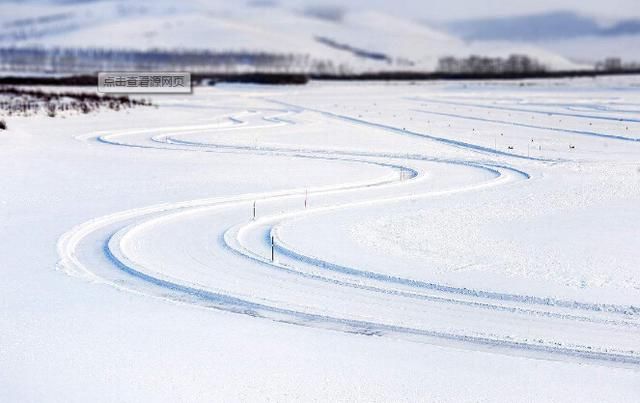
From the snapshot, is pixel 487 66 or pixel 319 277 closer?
pixel 319 277

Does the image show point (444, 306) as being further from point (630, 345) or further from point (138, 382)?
point (138, 382)

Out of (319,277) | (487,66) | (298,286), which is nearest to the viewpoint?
(298,286)

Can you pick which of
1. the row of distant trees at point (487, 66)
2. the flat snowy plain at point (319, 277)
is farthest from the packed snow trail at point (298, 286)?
the row of distant trees at point (487, 66)

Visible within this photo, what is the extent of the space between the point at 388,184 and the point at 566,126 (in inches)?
675

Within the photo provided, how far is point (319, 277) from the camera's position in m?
11.0

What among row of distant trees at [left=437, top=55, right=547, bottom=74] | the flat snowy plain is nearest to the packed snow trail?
the flat snowy plain

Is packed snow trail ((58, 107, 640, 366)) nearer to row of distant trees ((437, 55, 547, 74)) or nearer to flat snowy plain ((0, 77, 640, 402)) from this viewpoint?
flat snowy plain ((0, 77, 640, 402))

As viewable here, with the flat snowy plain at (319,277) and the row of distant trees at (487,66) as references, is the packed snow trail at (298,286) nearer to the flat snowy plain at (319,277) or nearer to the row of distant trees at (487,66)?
the flat snowy plain at (319,277)

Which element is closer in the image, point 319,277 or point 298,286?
point 298,286

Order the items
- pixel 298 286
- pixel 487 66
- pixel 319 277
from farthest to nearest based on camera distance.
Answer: pixel 487 66 < pixel 319 277 < pixel 298 286

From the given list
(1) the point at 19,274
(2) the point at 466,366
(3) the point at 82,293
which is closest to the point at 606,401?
(2) the point at 466,366

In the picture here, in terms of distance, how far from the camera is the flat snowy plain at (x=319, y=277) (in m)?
7.72

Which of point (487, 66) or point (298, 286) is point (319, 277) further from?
point (487, 66)

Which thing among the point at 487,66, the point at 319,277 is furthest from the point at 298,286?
the point at 487,66
